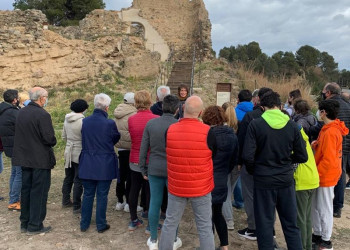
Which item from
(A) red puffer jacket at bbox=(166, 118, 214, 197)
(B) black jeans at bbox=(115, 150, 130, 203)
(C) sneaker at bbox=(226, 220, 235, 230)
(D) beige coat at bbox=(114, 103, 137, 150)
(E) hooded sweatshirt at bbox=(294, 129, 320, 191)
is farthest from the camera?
(B) black jeans at bbox=(115, 150, 130, 203)

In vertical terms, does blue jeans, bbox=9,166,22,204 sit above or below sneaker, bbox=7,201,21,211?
above

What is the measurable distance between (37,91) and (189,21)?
61.8ft

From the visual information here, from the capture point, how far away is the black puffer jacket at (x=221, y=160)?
3.32m

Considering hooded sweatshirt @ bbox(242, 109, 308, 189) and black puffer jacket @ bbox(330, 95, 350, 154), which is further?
black puffer jacket @ bbox(330, 95, 350, 154)

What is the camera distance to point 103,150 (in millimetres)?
3934

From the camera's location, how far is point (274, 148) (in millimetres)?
3010

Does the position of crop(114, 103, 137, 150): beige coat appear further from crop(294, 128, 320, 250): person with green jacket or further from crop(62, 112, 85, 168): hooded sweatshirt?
crop(294, 128, 320, 250): person with green jacket

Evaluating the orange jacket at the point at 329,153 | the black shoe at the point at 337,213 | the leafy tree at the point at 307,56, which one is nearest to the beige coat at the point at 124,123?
the orange jacket at the point at 329,153

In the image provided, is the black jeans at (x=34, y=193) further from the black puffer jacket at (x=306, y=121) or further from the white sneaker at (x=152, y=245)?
the black puffer jacket at (x=306, y=121)

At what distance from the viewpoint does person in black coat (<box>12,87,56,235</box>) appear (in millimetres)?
3826

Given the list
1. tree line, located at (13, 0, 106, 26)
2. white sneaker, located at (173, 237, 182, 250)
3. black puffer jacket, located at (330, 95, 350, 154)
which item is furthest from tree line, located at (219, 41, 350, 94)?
white sneaker, located at (173, 237, 182, 250)

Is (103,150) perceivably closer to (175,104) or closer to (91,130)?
(91,130)

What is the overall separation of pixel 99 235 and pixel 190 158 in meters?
1.96

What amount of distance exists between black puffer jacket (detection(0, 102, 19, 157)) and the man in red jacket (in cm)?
295
